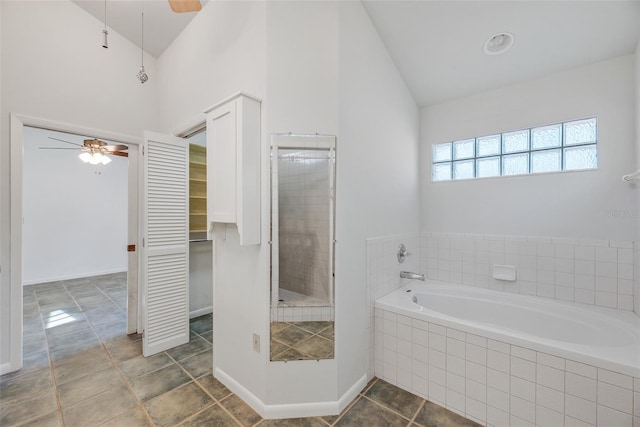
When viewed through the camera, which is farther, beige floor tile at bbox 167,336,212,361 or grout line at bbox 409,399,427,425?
beige floor tile at bbox 167,336,212,361

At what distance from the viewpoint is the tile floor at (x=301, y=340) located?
159cm

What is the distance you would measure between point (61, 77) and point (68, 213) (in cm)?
390

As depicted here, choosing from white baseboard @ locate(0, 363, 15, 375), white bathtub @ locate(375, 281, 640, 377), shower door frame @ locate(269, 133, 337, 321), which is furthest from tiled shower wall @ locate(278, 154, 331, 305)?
white baseboard @ locate(0, 363, 15, 375)

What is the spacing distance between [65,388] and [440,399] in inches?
106

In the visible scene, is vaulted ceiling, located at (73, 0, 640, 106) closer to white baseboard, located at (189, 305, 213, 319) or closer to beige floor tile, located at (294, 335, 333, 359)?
beige floor tile, located at (294, 335, 333, 359)

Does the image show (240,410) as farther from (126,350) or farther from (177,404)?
(126,350)

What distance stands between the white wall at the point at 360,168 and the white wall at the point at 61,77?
2.37 m

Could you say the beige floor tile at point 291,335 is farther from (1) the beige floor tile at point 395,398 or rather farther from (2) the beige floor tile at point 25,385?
(2) the beige floor tile at point 25,385

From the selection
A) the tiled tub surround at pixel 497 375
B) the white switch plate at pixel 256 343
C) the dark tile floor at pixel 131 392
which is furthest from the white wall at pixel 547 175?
the white switch plate at pixel 256 343

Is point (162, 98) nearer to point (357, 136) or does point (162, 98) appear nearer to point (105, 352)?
point (357, 136)

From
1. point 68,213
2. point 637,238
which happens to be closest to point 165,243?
point 637,238

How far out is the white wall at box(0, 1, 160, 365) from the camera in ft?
6.58

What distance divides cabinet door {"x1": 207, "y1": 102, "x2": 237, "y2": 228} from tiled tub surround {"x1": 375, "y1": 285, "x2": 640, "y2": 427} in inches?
54.1

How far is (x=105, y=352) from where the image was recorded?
2.35 metres
